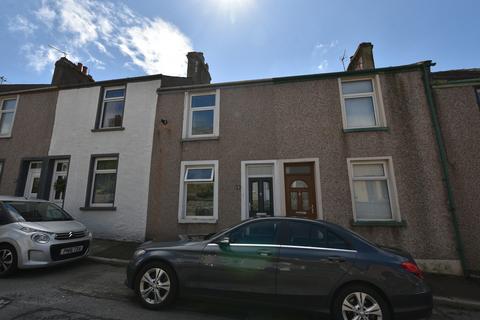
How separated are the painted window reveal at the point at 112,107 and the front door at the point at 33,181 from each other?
3.04 metres

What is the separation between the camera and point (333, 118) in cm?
748

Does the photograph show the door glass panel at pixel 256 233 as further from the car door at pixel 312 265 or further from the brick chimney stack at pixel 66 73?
the brick chimney stack at pixel 66 73

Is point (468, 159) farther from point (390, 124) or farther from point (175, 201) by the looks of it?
point (175, 201)

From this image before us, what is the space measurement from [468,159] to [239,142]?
6.46 m

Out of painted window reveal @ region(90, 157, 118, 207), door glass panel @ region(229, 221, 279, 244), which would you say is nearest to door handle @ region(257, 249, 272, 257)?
door glass panel @ region(229, 221, 279, 244)

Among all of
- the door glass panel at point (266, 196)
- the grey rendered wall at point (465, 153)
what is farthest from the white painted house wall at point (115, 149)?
the grey rendered wall at point (465, 153)

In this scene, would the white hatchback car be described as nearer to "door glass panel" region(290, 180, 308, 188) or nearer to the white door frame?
the white door frame

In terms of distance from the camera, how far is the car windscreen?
545 cm

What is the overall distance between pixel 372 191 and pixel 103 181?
921cm

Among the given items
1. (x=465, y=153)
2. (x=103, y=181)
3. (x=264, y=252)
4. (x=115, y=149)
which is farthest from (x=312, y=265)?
(x=103, y=181)

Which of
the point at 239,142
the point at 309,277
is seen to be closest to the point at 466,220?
the point at 309,277

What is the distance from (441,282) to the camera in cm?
529

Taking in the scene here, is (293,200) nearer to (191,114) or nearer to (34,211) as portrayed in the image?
(191,114)

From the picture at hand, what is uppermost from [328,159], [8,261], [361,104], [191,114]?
[191,114]
